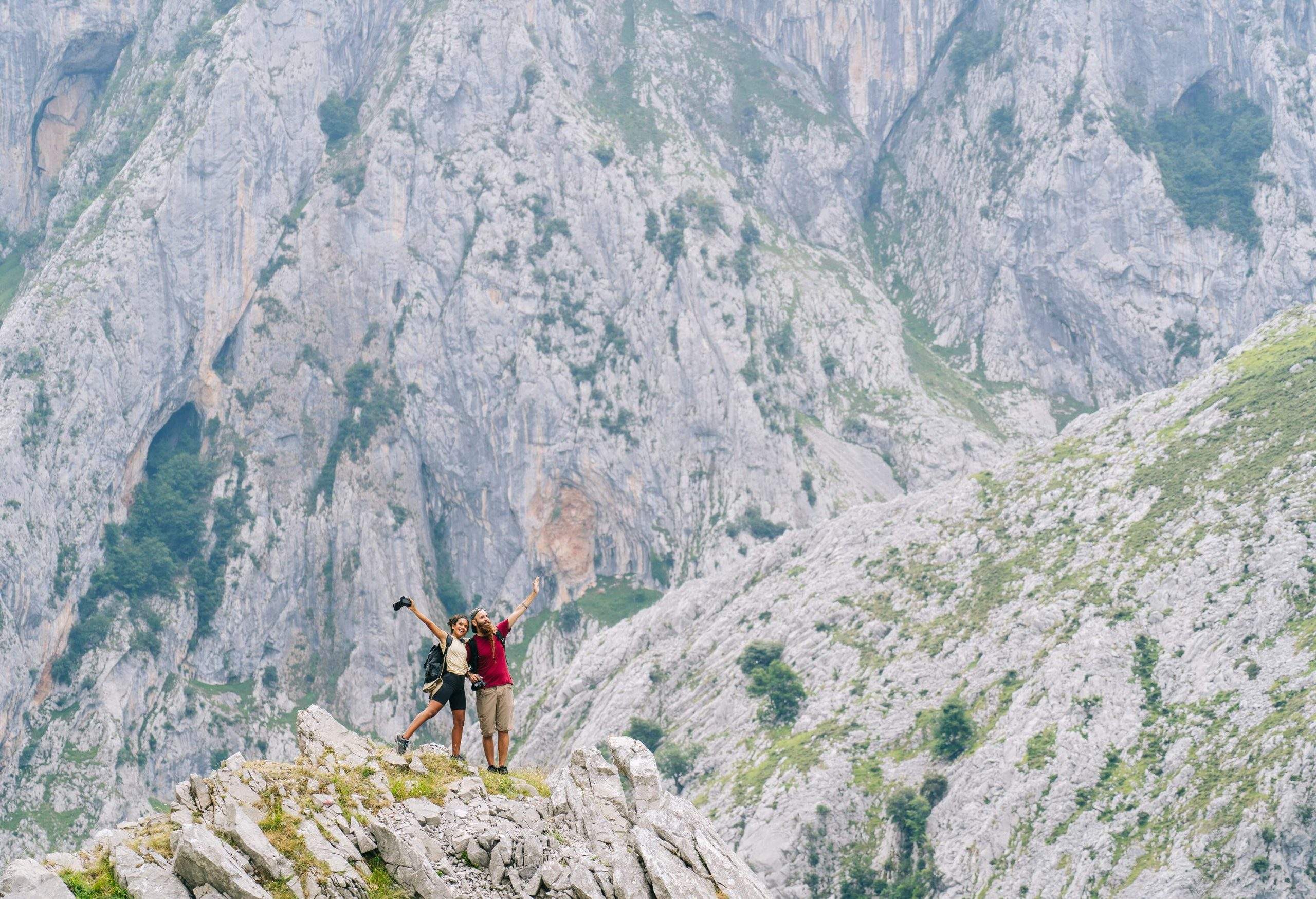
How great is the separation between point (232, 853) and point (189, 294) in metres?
153

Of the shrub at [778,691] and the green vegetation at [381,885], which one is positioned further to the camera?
the shrub at [778,691]

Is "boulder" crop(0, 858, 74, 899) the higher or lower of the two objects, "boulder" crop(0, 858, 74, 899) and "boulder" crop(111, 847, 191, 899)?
the higher

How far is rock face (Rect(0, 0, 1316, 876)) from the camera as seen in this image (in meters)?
156

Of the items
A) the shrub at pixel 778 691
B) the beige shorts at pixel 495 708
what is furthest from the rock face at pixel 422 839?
the shrub at pixel 778 691

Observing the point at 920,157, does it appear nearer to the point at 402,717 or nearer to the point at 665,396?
the point at 665,396

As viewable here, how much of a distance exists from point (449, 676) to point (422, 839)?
4.87 meters

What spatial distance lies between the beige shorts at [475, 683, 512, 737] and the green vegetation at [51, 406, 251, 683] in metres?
129

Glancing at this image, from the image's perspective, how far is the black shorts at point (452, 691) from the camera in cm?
3328

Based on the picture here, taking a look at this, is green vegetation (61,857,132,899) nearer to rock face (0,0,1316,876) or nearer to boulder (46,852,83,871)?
boulder (46,852,83,871)

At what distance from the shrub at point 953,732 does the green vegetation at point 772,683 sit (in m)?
14.9

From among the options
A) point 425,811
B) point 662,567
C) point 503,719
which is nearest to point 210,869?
point 425,811

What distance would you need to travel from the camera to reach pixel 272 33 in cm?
18250

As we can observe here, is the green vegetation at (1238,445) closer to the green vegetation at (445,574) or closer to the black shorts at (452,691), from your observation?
the black shorts at (452,691)

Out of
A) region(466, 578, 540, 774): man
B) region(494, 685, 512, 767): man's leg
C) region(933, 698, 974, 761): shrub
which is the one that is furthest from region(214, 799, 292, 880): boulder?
region(933, 698, 974, 761): shrub
